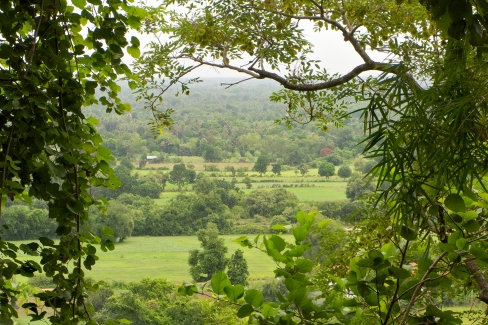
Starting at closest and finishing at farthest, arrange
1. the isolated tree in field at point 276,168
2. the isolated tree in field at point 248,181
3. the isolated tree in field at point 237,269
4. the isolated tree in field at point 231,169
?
the isolated tree in field at point 237,269 < the isolated tree in field at point 248,181 < the isolated tree in field at point 276,168 < the isolated tree in field at point 231,169

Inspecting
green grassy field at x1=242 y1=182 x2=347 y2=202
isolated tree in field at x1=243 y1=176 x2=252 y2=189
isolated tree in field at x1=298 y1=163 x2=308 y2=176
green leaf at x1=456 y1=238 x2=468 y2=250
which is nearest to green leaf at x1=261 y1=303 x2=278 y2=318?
green leaf at x1=456 y1=238 x2=468 y2=250

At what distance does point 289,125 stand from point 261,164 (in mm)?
9058

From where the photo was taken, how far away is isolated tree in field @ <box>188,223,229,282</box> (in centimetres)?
729

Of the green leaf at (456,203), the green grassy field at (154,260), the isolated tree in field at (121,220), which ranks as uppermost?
the green leaf at (456,203)

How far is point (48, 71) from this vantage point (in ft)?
3.93

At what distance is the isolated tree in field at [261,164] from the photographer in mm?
12727

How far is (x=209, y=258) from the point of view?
7.48m

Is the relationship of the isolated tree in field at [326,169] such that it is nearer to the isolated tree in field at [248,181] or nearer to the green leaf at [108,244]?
the isolated tree in field at [248,181]

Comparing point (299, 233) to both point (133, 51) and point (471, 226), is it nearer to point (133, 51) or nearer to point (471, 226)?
point (471, 226)

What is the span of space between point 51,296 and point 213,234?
6864 millimetres

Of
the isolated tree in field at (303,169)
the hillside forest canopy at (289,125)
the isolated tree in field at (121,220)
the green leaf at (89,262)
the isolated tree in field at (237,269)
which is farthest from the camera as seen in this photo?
the isolated tree in field at (303,169)

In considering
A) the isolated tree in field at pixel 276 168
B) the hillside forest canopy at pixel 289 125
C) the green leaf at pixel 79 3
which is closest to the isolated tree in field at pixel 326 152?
the isolated tree in field at pixel 276 168

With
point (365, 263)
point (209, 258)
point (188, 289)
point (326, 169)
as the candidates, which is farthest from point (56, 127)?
point (326, 169)

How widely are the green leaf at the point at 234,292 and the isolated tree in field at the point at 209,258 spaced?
6146 mm
